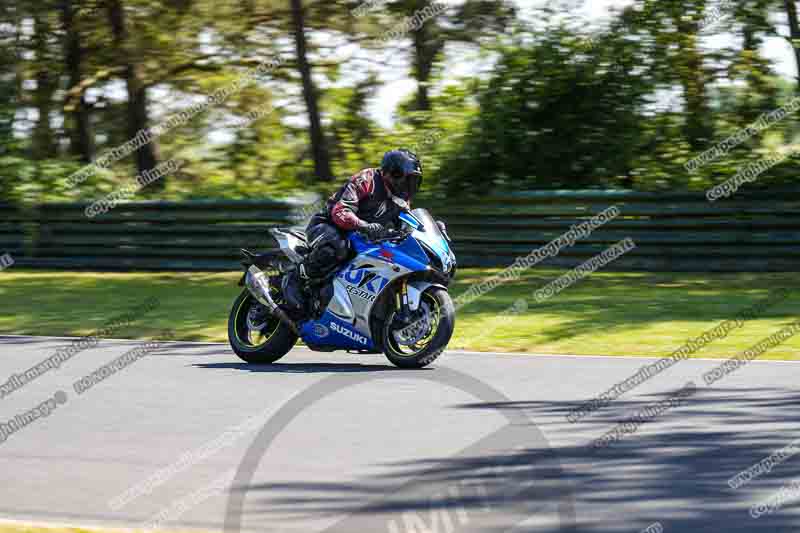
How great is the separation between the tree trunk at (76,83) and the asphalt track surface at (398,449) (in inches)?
667

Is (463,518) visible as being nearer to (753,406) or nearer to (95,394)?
(753,406)

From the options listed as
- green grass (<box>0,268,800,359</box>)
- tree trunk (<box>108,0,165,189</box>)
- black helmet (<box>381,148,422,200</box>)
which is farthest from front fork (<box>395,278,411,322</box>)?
tree trunk (<box>108,0,165,189</box>)

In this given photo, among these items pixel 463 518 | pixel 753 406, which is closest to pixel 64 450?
pixel 463 518

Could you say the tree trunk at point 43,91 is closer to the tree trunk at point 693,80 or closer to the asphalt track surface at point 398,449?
the tree trunk at point 693,80

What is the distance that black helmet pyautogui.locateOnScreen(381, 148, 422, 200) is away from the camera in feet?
34.4

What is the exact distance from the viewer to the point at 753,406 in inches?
333

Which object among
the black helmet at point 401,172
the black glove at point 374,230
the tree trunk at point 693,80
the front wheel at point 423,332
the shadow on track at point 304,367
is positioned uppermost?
the black helmet at point 401,172

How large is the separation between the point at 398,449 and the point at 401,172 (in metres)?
3.65

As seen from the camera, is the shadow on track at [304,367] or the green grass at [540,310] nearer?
the shadow on track at [304,367]

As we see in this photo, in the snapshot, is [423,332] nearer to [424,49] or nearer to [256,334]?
[256,334]

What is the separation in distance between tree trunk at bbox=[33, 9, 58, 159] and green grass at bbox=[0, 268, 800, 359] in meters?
8.14

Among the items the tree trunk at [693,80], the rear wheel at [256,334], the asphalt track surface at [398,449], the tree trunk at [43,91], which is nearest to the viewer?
the asphalt track surface at [398,449]

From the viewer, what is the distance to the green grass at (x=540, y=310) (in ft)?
40.1

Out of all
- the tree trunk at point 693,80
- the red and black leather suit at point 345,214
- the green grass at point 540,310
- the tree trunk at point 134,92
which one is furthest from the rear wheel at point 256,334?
the tree trunk at point 134,92
